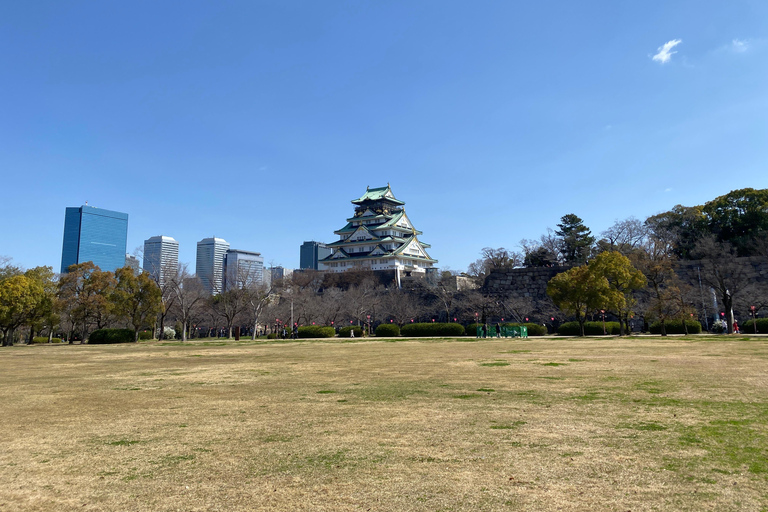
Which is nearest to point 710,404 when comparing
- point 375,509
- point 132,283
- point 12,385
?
point 375,509

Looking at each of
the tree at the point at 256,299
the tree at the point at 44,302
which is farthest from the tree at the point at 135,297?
the tree at the point at 256,299

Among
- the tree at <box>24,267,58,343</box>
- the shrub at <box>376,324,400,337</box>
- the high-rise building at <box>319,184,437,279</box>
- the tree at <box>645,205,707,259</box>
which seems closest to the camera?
the tree at <box>24,267,58,343</box>

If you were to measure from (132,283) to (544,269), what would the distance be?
38273mm

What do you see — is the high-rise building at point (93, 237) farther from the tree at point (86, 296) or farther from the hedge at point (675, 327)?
the hedge at point (675, 327)

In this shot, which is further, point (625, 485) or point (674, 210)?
point (674, 210)

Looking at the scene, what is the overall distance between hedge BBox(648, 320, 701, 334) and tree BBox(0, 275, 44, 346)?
1761 inches

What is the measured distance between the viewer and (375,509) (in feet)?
11.6

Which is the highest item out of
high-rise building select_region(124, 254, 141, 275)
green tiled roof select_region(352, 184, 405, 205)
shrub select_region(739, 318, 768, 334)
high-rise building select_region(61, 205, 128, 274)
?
high-rise building select_region(61, 205, 128, 274)

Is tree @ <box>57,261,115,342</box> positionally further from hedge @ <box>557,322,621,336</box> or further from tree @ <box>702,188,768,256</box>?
tree @ <box>702,188,768,256</box>

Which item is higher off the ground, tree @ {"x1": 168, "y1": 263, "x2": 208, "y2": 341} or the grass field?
tree @ {"x1": 168, "y1": 263, "x2": 208, "y2": 341}

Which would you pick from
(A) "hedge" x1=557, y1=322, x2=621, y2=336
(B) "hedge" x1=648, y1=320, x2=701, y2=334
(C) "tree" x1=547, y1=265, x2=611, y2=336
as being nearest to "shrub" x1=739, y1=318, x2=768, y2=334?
(B) "hedge" x1=648, y1=320, x2=701, y2=334

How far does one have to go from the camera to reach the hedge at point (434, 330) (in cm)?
4297

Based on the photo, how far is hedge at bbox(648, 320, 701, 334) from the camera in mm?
36000

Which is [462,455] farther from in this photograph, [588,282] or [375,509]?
[588,282]
